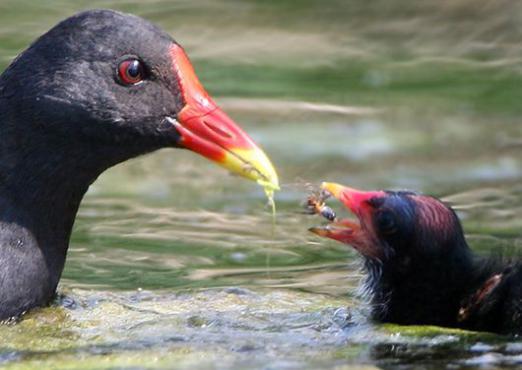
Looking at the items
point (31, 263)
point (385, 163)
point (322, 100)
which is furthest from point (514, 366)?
point (322, 100)

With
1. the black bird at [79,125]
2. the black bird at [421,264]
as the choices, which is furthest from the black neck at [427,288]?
the black bird at [79,125]

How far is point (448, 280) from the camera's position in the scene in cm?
785

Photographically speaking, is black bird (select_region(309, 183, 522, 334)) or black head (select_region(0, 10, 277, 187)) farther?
black head (select_region(0, 10, 277, 187))

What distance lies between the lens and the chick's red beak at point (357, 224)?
7953 millimetres

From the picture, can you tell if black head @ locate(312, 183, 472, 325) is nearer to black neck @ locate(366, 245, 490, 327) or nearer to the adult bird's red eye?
black neck @ locate(366, 245, 490, 327)

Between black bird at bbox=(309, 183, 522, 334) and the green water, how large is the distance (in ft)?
0.68

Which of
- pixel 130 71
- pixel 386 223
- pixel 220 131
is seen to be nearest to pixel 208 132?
pixel 220 131

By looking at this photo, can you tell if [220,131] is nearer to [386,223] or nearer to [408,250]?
[386,223]

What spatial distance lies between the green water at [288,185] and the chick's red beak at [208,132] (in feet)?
2.19

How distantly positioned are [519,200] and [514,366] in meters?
3.55

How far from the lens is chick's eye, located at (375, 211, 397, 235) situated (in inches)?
310

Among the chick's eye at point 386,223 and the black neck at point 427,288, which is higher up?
the chick's eye at point 386,223

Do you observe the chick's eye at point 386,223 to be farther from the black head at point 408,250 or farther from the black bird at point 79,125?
the black bird at point 79,125

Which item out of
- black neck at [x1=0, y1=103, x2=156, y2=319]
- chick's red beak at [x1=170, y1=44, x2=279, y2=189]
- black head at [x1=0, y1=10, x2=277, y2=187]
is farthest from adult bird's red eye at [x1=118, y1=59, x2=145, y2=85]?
black neck at [x1=0, y1=103, x2=156, y2=319]
